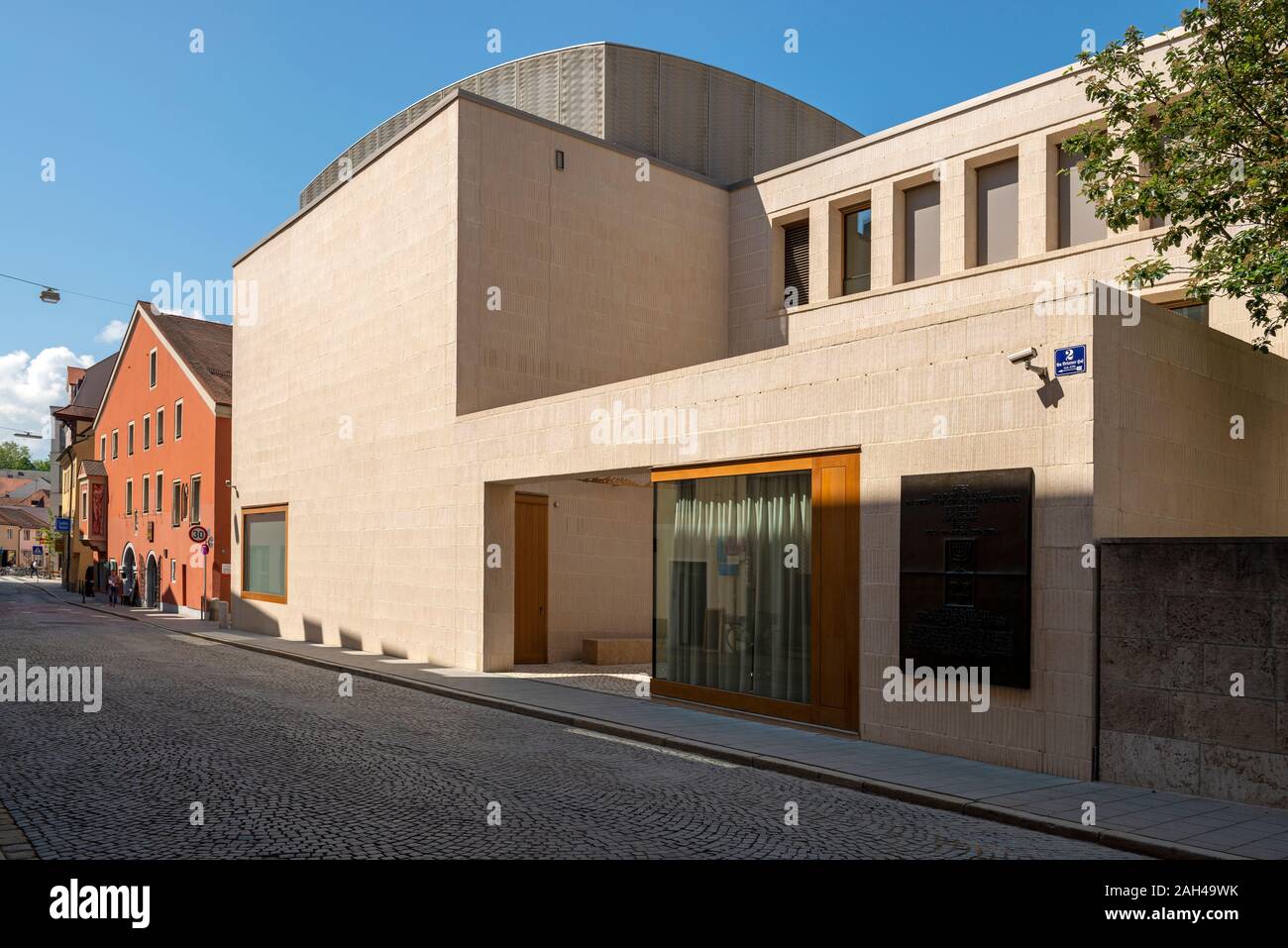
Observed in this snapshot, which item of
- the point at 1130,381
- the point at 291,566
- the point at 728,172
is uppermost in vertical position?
the point at 728,172

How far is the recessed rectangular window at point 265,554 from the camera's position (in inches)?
1077

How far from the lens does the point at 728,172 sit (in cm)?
2588

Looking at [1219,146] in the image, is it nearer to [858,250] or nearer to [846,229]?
[858,250]

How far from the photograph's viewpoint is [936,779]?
9961 mm

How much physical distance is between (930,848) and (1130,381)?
5489 millimetres

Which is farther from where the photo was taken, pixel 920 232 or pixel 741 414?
pixel 920 232

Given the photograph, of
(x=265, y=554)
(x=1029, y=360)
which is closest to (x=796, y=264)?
(x=1029, y=360)

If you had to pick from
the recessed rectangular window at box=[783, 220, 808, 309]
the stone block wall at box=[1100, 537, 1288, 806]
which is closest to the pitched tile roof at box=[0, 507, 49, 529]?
the recessed rectangular window at box=[783, 220, 808, 309]

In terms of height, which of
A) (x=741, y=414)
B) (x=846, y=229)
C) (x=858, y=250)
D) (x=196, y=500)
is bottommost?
(x=196, y=500)

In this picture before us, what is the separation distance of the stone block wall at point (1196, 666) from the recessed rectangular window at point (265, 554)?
71.2ft

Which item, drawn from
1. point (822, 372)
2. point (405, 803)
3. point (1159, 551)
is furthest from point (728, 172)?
point (405, 803)

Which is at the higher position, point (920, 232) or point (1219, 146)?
point (920, 232)

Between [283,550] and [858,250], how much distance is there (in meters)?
16.0

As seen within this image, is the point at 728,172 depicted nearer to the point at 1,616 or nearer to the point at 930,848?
the point at 930,848
